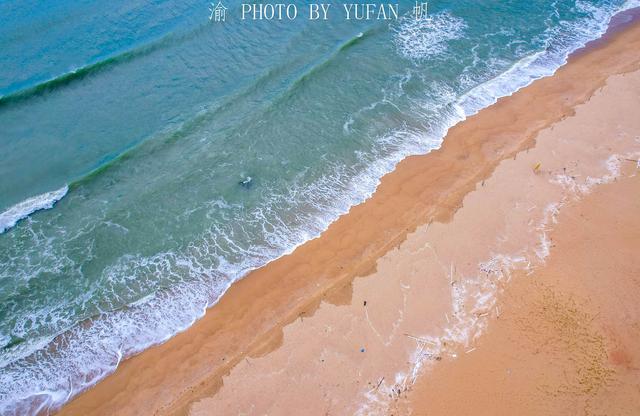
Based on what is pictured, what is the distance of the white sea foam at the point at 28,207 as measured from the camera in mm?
Answer: 15422

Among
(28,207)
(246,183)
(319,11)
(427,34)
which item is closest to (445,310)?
(246,183)

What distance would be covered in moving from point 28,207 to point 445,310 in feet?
48.1

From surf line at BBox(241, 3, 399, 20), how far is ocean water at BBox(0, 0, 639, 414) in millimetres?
629

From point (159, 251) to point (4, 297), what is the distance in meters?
4.62

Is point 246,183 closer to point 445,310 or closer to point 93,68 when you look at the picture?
point 445,310

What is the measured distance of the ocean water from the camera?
1334 centimetres

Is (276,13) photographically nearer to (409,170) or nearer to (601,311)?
(409,170)

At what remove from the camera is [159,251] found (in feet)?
48.2

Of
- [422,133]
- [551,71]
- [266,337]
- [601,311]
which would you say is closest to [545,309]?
[601,311]

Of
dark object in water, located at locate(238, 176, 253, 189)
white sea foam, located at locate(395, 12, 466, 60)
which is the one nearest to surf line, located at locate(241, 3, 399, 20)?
white sea foam, located at locate(395, 12, 466, 60)

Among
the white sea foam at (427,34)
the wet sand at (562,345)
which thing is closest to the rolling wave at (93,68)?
Answer: the white sea foam at (427,34)

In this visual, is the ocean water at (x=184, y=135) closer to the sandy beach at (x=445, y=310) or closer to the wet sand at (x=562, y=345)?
the sandy beach at (x=445, y=310)

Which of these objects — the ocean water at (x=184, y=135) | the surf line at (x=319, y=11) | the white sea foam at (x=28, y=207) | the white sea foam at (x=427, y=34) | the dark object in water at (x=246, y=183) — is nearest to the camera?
the ocean water at (x=184, y=135)

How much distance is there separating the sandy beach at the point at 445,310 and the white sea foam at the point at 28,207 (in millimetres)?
7376
